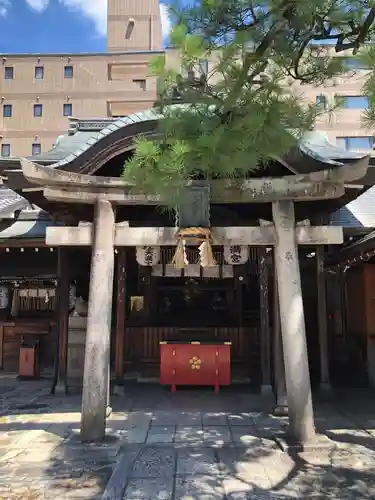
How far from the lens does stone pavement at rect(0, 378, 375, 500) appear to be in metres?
Answer: 4.77

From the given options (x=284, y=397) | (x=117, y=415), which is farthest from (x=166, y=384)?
(x=284, y=397)

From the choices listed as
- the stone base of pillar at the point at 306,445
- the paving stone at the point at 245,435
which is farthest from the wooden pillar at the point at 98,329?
the stone base of pillar at the point at 306,445

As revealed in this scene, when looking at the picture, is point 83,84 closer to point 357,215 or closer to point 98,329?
point 357,215

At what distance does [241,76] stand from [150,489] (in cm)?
452

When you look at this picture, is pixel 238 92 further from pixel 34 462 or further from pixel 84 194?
pixel 34 462

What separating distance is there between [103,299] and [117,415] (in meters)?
2.69

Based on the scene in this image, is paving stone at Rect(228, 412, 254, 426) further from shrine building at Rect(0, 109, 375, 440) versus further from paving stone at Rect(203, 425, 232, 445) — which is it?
shrine building at Rect(0, 109, 375, 440)

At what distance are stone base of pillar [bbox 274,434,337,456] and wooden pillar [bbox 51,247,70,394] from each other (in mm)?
5498

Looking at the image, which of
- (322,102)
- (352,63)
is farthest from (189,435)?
(352,63)

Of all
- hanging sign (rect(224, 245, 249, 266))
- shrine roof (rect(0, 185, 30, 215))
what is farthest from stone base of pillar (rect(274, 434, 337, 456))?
shrine roof (rect(0, 185, 30, 215))

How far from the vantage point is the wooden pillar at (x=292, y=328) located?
19.9 ft

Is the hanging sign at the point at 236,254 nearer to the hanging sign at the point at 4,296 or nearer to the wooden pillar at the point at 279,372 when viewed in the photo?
the wooden pillar at the point at 279,372

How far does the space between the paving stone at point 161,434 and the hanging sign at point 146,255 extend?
8.95 ft

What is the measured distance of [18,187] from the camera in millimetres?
7004
